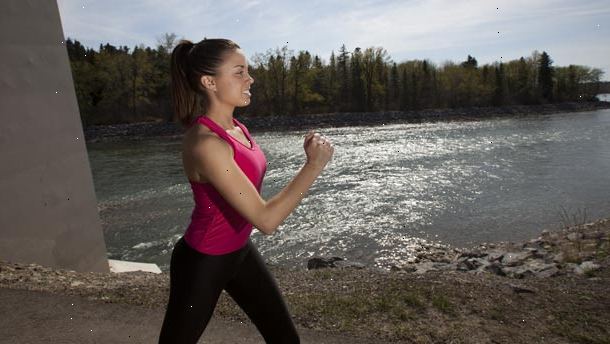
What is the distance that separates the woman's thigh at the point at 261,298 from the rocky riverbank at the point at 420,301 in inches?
78.6

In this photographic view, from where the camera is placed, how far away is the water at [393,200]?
12633mm

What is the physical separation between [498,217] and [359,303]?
1183cm

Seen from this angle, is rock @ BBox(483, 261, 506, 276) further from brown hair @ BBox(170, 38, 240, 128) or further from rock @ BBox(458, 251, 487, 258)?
brown hair @ BBox(170, 38, 240, 128)

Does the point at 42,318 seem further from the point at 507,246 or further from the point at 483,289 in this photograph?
the point at 507,246

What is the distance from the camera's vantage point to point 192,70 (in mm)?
1879

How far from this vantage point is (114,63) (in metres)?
67.1

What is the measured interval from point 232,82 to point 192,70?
18 centimetres

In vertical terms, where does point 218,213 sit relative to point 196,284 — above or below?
above

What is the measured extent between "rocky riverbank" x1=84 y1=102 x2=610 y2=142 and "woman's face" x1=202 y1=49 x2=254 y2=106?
189 ft

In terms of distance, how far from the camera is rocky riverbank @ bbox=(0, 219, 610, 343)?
3.96 meters

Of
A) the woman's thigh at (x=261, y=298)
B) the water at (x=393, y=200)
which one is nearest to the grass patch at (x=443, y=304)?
the woman's thigh at (x=261, y=298)

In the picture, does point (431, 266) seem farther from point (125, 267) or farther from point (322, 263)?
point (125, 267)

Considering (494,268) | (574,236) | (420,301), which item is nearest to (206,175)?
(420,301)

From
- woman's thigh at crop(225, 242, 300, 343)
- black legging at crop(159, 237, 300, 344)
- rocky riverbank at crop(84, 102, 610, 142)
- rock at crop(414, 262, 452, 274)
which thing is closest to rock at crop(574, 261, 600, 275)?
rock at crop(414, 262, 452, 274)
